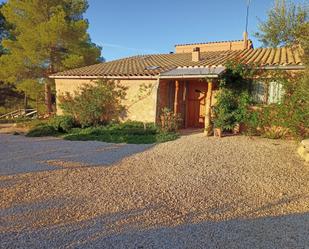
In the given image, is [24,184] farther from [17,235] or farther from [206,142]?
[206,142]

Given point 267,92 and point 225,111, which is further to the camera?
point 267,92

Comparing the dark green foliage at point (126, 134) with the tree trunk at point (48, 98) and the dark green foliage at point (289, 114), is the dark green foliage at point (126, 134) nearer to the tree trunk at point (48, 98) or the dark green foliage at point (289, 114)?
the dark green foliage at point (289, 114)

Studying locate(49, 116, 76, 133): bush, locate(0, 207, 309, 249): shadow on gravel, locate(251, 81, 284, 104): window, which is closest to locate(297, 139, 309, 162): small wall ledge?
locate(251, 81, 284, 104): window

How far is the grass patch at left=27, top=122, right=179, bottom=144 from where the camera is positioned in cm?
1107

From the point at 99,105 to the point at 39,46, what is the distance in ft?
32.0

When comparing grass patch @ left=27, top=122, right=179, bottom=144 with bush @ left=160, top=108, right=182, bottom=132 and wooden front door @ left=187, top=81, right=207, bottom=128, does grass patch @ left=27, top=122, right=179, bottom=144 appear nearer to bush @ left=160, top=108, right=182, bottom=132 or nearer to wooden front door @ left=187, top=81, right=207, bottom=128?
bush @ left=160, top=108, right=182, bottom=132

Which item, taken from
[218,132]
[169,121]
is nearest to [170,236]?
[218,132]

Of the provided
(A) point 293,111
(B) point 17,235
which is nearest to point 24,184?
(B) point 17,235

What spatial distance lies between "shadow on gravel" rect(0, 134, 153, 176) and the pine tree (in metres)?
11.4

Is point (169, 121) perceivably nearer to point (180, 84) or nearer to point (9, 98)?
point (180, 84)

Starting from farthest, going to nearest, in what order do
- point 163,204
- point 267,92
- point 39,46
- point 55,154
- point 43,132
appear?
Result: point 39,46 < point 43,132 < point 267,92 < point 55,154 < point 163,204

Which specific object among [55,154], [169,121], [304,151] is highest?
[169,121]

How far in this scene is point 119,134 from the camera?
39.5ft

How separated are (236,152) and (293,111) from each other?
137 inches
